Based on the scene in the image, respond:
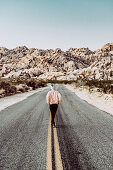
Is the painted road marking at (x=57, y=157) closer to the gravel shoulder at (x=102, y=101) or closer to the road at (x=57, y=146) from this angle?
the road at (x=57, y=146)

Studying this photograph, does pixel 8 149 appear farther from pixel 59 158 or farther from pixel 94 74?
pixel 94 74

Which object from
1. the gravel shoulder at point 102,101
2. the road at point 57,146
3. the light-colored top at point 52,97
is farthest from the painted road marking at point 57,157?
the gravel shoulder at point 102,101

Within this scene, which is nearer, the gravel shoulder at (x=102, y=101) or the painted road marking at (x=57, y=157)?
the painted road marking at (x=57, y=157)

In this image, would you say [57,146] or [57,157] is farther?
[57,146]

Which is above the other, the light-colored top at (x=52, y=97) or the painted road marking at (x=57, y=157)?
the light-colored top at (x=52, y=97)

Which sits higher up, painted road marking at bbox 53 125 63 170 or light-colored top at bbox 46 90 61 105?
light-colored top at bbox 46 90 61 105

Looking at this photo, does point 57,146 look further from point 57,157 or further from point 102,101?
point 102,101

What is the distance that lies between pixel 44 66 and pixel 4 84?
115 metres

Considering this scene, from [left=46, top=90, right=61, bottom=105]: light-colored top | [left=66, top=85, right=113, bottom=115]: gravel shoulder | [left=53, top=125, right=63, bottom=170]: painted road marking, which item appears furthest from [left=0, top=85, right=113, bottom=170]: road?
[left=66, top=85, right=113, bottom=115]: gravel shoulder

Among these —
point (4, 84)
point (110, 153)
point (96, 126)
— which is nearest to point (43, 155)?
point (110, 153)

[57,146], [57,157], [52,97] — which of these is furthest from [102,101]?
[57,157]

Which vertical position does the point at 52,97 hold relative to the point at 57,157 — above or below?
above

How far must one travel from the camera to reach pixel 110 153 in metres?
4.04

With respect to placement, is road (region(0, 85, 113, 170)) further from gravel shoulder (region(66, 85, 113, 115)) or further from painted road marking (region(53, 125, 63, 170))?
gravel shoulder (region(66, 85, 113, 115))
